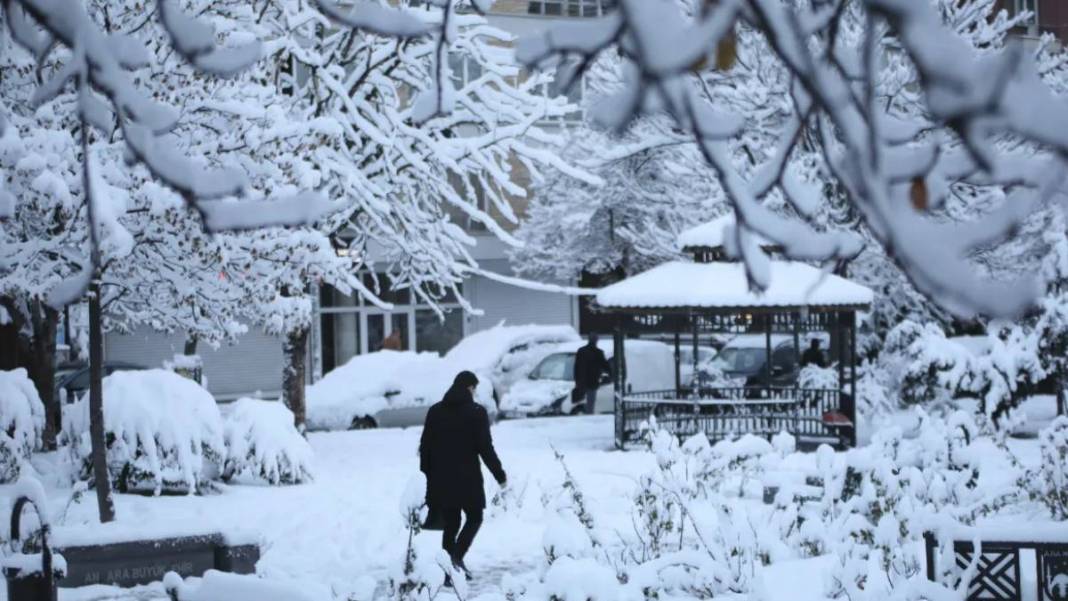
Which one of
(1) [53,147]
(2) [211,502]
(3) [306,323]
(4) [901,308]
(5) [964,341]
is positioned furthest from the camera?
(4) [901,308]

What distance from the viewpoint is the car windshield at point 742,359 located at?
969 inches

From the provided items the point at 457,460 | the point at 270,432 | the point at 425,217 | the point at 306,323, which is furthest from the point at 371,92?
the point at 457,460

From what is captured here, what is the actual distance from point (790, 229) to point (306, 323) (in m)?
13.5

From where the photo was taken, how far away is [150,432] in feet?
43.8

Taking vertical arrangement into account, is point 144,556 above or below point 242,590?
below

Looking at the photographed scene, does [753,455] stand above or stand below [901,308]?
below

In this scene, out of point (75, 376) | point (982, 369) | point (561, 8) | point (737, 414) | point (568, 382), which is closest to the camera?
point (737, 414)

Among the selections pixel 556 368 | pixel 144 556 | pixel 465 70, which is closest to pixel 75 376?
pixel 556 368

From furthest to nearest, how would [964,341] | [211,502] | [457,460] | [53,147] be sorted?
1. [964,341]
2. [211,502]
3. [53,147]
4. [457,460]

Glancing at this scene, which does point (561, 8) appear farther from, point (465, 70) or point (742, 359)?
point (742, 359)

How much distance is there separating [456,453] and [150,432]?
5123 mm

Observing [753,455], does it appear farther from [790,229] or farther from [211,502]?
[790,229]

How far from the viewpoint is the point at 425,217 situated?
17078 mm

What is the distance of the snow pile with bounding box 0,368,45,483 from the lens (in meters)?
13.3
